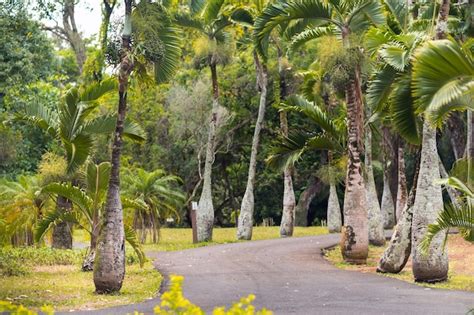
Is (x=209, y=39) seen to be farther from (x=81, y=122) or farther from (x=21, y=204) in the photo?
(x=81, y=122)

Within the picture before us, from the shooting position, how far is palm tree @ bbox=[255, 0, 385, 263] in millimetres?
19562

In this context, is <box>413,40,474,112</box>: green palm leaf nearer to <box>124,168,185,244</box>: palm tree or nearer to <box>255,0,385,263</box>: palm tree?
<box>255,0,385,263</box>: palm tree

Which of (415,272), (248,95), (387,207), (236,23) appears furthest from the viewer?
(248,95)

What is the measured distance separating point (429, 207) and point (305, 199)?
23232 millimetres

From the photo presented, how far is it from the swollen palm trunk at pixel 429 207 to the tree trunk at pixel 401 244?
1.44 meters

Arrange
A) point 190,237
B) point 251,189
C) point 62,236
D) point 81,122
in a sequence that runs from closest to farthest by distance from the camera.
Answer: point 81,122 → point 62,236 → point 251,189 → point 190,237

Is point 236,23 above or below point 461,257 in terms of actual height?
above

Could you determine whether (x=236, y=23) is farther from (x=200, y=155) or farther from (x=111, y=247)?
(x=111, y=247)

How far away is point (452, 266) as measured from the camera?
1933cm

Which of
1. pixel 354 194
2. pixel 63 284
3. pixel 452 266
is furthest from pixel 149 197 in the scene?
pixel 63 284

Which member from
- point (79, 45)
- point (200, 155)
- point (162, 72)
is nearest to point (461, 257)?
point (162, 72)

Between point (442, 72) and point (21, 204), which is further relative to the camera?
point (21, 204)

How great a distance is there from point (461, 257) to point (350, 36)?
6631 mm

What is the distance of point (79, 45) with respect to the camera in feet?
116
